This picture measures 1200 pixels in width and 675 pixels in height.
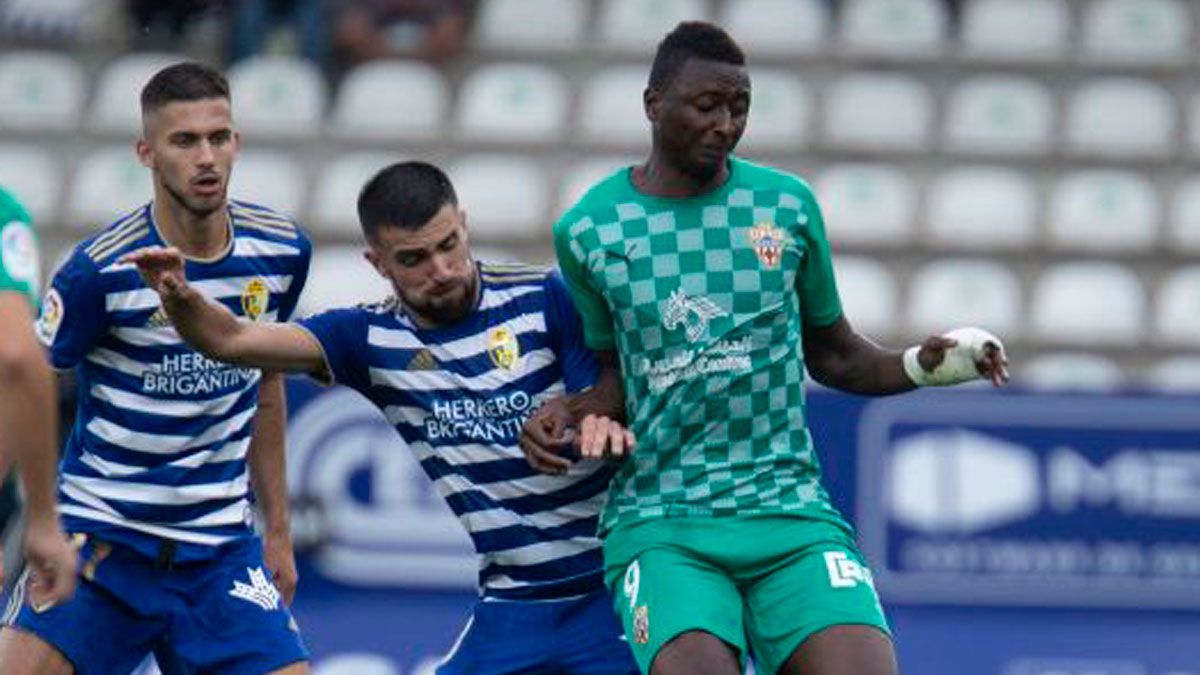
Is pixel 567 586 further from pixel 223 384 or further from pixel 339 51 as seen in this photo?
pixel 339 51

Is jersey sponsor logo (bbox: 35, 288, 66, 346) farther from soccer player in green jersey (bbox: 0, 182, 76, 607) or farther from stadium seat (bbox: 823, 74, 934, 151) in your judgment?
stadium seat (bbox: 823, 74, 934, 151)

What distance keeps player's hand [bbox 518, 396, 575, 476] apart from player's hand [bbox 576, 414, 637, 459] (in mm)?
71

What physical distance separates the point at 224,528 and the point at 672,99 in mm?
1709

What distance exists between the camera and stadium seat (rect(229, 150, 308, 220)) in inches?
543

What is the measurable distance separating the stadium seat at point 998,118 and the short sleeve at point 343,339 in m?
7.78

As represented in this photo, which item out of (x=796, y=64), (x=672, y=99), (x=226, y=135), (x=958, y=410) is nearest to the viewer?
(x=672, y=99)

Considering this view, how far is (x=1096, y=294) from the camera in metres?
13.2

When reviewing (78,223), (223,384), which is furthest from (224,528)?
(78,223)

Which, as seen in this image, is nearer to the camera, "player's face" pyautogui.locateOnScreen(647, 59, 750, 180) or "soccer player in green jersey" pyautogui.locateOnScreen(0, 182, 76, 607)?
"soccer player in green jersey" pyautogui.locateOnScreen(0, 182, 76, 607)

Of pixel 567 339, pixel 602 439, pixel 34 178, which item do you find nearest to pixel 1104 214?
pixel 34 178

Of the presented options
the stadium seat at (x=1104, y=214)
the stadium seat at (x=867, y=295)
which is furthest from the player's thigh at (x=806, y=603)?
the stadium seat at (x=1104, y=214)

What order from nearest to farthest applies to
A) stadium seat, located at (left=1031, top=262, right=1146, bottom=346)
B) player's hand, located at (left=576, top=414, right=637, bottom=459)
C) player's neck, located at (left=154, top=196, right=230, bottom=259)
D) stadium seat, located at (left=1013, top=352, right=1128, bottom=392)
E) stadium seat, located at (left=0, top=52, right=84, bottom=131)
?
player's hand, located at (left=576, top=414, right=637, bottom=459), player's neck, located at (left=154, top=196, right=230, bottom=259), stadium seat, located at (left=1013, top=352, right=1128, bottom=392), stadium seat, located at (left=1031, top=262, right=1146, bottom=346), stadium seat, located at (left=0, top=52, right=84, bottom=131)

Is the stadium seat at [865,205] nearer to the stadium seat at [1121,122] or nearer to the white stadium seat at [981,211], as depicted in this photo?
the white stadium seat at [981,211]

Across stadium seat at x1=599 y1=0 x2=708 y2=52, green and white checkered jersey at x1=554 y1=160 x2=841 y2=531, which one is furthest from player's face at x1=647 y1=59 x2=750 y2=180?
stadium seat at x1=599 y1=0 x2=708 y2=52
